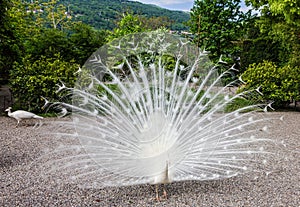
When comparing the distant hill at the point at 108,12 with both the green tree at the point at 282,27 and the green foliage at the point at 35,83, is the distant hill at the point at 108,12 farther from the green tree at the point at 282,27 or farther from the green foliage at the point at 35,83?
the green foliage at the point at 35,83

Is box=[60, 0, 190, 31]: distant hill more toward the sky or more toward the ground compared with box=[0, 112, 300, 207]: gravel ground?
more toward the ground

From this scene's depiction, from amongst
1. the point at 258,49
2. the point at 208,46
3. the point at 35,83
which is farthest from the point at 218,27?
the point at 35,83

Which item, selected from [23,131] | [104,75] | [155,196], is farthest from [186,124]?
[23,131]

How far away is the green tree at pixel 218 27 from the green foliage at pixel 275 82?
5.42 m

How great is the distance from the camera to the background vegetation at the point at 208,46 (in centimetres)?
969

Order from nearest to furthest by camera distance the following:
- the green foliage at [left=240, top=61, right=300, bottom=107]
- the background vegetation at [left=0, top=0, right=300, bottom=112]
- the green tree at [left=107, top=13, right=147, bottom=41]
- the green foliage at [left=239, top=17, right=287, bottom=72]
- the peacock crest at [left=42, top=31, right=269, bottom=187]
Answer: the peacock crest at [left=42, top=31, right=269, bottom=187]
the background vegetation at [left=0, top=0, right=300, bottom=112]
the green foliage at [left=240, top=61, right=300, bottom=107]
the green tree at [left=107, top=13, right=147, bottom=41]
the green foliage at [left=239, top=17, right=287, bottom=72]

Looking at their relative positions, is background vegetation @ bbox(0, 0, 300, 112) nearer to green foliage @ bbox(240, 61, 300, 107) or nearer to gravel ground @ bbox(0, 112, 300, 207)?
A: green foliage @ bbox(240, 61, 300, 107)

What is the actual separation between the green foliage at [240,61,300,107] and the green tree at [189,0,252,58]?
5419 millimetres

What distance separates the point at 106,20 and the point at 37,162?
32.8 meters

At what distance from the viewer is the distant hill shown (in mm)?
34900

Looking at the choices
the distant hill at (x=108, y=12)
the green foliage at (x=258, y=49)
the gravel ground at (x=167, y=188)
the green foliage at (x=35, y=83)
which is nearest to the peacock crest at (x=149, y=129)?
the gravel ground at (x=167, y=188)

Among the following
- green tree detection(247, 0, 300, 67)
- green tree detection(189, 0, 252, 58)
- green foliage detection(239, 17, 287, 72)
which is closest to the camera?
green tree detection(247, 0, 300, 67)

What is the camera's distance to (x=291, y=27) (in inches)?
441

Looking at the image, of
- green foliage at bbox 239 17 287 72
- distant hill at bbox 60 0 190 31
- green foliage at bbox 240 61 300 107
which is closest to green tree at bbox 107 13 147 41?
green foliage at bbox 239 17 287 72
